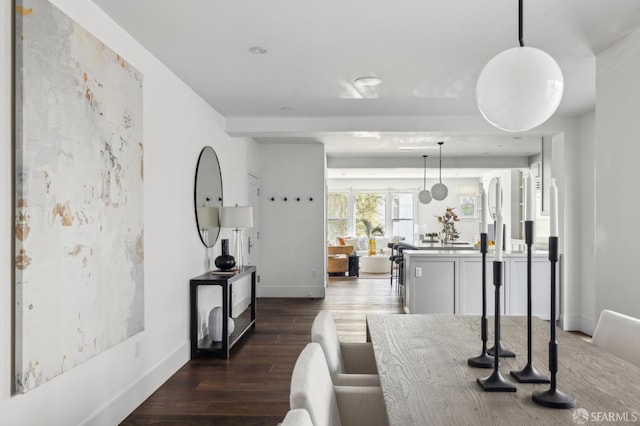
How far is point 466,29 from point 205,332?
364 centimetres

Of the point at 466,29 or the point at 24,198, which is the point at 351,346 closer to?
the point at 24,198

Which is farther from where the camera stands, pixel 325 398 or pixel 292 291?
pixel 292 291

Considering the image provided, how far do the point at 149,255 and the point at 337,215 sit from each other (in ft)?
34.8

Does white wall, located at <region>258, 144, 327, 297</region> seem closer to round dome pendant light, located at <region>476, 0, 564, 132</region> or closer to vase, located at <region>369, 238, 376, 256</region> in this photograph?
vase, located at <region>369, 238, 376, 256</region>

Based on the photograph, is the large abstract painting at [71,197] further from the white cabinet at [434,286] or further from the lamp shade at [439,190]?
the lamp shade at [439,190]

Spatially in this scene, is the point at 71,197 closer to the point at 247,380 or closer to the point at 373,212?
the point at 247,380

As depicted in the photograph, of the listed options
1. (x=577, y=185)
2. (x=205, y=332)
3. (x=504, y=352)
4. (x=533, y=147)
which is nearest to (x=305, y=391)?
(x=504, y=352)

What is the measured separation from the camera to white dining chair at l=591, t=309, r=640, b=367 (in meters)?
2.11

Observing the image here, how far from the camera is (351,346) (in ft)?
8.37

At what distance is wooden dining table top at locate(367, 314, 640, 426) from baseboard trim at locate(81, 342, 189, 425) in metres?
1.66

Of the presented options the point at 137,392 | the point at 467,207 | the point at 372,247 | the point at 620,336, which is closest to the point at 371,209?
the point at 372,247

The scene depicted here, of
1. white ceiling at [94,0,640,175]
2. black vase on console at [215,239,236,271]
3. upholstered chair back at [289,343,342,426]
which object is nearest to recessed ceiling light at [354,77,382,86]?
white ceiling at [94,0,640,175]

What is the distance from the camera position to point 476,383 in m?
1.64

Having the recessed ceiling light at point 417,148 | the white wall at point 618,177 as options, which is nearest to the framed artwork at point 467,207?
the recessed ceiling light at point 417,148
